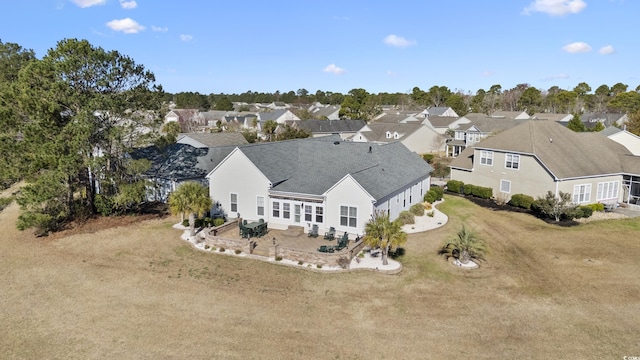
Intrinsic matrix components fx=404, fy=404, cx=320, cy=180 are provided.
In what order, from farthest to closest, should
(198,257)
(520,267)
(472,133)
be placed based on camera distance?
1. (472,133)
2. (198,257)
3. (520,267)

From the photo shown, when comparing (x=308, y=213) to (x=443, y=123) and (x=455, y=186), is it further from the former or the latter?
(x=443, y=123)

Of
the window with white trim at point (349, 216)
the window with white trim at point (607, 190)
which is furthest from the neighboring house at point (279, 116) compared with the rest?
the window with white trim at point (349, 216)

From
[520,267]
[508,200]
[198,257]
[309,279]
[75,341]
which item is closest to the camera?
[75,341]

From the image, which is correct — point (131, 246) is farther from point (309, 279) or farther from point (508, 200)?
point (508, 200)

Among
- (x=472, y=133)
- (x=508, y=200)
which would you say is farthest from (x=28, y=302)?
(x=472, y=133)

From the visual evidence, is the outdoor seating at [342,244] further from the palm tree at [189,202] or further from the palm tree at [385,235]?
the palm tree at [189,202]

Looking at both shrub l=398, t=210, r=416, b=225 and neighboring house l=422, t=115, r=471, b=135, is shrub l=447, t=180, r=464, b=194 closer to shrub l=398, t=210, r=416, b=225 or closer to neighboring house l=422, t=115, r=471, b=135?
shrub l=398, t=210, r=416, b=225

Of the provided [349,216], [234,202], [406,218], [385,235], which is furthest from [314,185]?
[385,235]

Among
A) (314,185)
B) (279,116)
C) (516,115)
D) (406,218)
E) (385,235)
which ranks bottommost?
(406,218)
